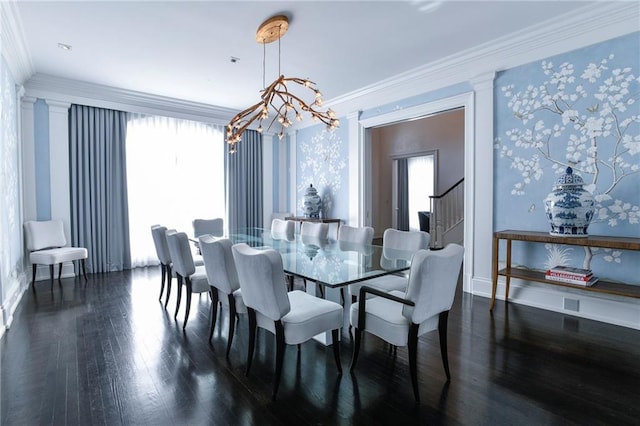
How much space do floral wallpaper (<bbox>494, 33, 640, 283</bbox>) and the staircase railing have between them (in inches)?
115

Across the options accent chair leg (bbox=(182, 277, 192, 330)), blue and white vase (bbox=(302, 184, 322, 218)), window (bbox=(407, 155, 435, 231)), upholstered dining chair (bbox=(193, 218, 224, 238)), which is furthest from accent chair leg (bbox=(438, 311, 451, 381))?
window (bbox=(407, 155, 435, 231))

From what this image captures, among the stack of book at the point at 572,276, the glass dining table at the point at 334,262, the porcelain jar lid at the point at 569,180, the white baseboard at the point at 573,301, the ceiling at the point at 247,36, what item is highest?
the ceiling at the point at 247,36

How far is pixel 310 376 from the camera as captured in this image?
2.18 metres

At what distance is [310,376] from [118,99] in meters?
5.16

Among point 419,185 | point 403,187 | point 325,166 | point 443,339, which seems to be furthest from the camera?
point 403,187

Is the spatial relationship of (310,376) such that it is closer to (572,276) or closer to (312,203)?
(572,276)

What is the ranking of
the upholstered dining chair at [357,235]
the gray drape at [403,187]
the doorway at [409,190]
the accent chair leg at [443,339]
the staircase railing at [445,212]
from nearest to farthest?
the accent chair leg at [443,339], the upholstered dining chair at [357,235], the staircase railing at [445,212], the doorway at [409,190], the gray drape at [403,187]

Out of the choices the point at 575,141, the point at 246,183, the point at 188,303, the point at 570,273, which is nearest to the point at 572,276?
the point at 570,273

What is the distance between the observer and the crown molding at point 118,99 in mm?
4621

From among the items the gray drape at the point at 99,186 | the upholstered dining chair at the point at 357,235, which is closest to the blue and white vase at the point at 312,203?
the upholstered dining chair at the point at 357,235

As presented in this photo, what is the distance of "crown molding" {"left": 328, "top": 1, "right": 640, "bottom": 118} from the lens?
296 cm

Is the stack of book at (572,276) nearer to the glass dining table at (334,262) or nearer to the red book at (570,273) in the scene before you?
the red book at (570,273)

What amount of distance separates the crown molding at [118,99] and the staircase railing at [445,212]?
442 centimetres

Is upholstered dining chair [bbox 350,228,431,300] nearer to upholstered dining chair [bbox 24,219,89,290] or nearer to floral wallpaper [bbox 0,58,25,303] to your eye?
floral wallpaper [bbox 0,58,25,303]
